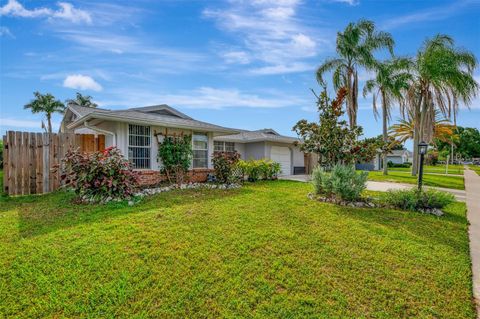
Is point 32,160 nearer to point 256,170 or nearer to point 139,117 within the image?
point 139,117

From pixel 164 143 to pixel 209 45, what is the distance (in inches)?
171

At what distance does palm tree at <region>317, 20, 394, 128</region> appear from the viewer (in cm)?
1716

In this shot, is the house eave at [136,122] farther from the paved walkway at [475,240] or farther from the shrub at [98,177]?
the paved walkway at [475,240]

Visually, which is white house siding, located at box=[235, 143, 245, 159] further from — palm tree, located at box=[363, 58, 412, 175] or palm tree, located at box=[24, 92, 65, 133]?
palm tree, located at box=[24, 92, 65, 133]

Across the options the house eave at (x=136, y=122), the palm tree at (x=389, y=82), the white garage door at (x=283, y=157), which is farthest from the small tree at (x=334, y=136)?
the white garage door at (x=283, y=157)

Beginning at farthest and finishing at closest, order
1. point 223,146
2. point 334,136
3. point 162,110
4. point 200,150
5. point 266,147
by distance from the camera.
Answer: point 223,146
point 266,147
point 162,110
point 200,150
point 334,136

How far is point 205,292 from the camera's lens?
304cm

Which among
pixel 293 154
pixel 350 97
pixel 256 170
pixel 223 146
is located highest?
pixel 350 97

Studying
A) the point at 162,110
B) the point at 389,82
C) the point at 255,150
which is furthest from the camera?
the point at 255,150

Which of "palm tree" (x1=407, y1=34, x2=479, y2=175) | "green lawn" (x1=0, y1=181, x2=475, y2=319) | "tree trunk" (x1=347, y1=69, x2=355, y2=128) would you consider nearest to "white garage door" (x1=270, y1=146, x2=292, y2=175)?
"tree trunk" (x1=347, y1=69, x2=355, y2=128)

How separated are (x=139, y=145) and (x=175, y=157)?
1458 millimetres

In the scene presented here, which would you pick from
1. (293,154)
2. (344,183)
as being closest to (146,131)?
(344,183)

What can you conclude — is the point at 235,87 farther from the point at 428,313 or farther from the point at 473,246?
the point at 428,313

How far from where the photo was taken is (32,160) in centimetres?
827
